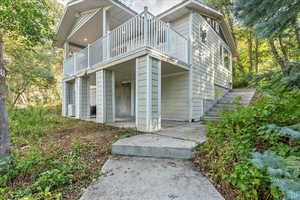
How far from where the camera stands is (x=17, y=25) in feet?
9.50

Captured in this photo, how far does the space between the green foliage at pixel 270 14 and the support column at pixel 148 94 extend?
8.51 ft

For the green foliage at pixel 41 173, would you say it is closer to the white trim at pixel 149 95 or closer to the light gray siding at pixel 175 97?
the white trim at pixel 149 95

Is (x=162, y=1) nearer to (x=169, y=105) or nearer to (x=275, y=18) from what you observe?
(x=169, y=105)

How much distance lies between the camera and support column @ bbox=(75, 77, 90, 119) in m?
7.79

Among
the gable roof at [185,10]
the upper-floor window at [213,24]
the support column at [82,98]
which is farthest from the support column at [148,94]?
the upper-floor window at [213,24]

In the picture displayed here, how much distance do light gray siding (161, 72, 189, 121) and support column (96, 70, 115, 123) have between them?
101 inches

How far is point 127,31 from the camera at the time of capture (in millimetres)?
4949

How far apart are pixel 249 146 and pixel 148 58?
337 cm

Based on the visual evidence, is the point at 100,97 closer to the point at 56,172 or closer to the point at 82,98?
the point at 82,98

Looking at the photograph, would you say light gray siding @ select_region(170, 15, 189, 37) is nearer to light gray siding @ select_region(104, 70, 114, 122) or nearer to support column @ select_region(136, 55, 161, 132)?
support column @ select_region(136, 55, 161, 132)

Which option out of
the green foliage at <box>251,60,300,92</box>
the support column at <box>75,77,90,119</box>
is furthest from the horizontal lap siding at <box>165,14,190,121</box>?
the support column at <box>75,77,90,119</box>

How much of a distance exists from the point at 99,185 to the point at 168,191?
3.18ft

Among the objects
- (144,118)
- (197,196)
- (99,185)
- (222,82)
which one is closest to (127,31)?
(144,118)

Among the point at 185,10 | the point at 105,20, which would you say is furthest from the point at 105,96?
the point at 185,10
